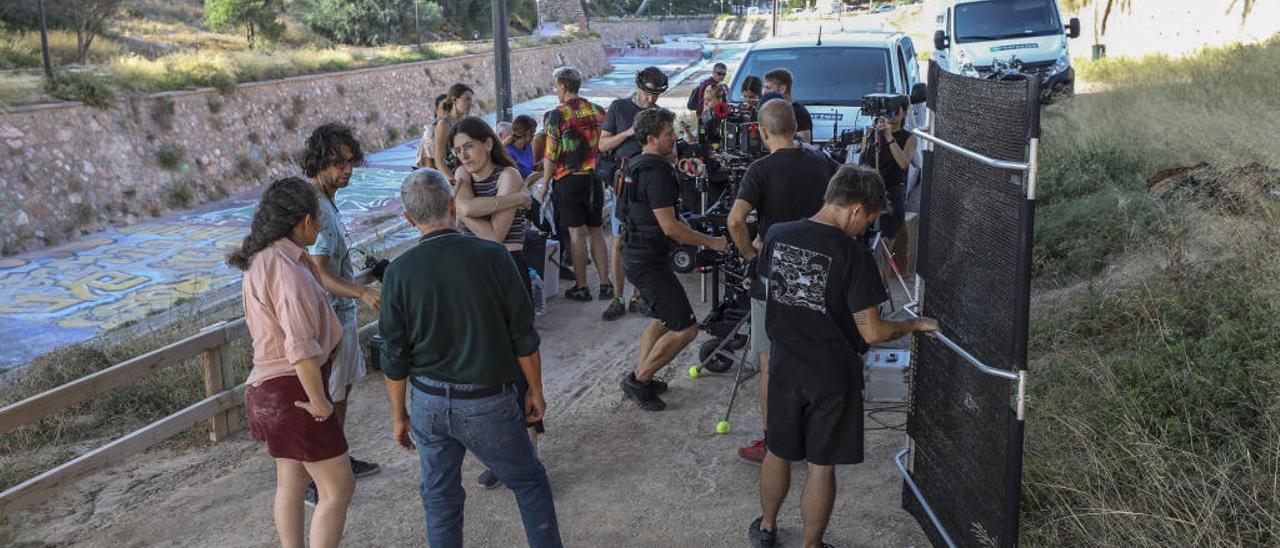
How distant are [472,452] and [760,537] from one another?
1457 mm

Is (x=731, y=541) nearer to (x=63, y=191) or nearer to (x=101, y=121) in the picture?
(x=63, y=191)

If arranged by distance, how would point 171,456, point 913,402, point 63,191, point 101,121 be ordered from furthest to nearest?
point 101,121 → point 63,191 → point 171,456 → point 913,402

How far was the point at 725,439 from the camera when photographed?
5.88m

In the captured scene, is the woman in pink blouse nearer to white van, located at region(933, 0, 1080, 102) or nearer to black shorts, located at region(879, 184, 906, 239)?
black shorts, located at region(879, 184, 906, 239)

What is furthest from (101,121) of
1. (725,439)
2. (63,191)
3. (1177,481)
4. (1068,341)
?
(1177,481)

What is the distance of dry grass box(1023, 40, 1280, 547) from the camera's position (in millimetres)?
3990

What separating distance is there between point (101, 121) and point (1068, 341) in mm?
18077

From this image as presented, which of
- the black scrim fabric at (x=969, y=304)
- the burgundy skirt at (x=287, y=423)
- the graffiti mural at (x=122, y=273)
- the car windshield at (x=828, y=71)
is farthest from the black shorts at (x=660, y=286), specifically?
the graffiti mural at (x=122, y=273)

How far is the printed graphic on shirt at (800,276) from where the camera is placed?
3.93 meters

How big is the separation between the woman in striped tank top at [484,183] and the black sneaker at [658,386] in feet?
4.74

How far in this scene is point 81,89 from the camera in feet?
61.4

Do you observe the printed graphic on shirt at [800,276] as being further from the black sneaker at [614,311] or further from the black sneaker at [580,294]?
the black sneaker at [580,294]

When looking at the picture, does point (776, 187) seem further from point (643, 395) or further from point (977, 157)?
point (643, 395)

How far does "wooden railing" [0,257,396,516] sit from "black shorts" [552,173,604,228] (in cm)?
254
